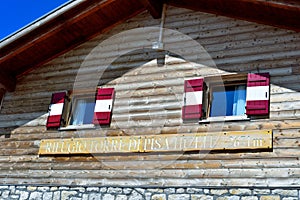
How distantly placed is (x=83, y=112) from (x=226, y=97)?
9.86 feet

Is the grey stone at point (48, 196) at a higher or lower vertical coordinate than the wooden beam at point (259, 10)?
lower

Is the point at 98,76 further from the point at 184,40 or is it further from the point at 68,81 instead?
the point at 184,40

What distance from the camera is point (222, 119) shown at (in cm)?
796

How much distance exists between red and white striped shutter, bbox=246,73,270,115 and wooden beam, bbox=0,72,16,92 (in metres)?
5.38

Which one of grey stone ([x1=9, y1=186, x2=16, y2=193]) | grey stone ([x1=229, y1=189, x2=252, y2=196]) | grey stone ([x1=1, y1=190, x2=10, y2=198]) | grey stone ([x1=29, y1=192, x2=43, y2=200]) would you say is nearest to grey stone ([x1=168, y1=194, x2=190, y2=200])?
grey stone ([x1=229, y1=189, x2=252, y2=196])

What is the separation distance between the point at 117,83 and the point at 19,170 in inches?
104

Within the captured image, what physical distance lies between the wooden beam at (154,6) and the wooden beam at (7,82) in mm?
3504

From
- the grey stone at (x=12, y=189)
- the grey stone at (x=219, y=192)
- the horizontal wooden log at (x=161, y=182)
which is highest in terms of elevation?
the horizontal wooden log at (x=161, y=182)

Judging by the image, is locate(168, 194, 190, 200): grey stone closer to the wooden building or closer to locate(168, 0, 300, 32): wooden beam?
the wooden building

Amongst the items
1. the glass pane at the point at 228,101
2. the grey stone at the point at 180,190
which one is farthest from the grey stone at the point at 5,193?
the glass pane at the point at 228,101

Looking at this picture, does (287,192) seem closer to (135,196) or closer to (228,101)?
(228,101)

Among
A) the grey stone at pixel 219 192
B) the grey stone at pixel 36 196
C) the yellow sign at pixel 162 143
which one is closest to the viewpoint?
the grey stone at pixel 219 192

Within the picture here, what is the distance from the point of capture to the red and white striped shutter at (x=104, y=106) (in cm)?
893

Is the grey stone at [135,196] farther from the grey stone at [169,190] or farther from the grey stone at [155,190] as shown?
the grey stone at [169,190]
